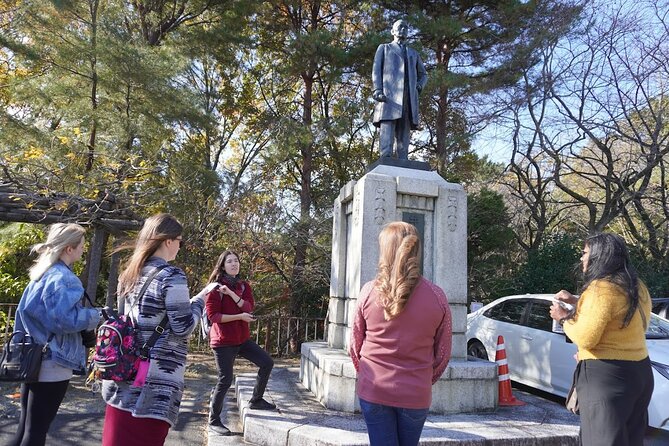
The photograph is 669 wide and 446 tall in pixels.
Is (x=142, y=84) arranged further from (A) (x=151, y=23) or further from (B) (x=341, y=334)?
(B) (x=341, y=334)

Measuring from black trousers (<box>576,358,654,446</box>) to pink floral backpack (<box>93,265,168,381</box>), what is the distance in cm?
236

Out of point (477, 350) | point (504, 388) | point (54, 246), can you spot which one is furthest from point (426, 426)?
point (477, 350)

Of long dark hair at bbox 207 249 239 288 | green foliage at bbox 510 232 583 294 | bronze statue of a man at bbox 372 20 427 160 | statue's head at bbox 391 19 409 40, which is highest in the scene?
statue's head at bbox 391 19 409 40

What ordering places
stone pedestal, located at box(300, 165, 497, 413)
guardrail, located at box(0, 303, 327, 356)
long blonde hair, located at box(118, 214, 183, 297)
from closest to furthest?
long blonde hair, located at box(118, 214, 183, 297) < stone pedestal, located at box(300, 165, 497, 413) < guardrail, located at box(0, 303, 327, 356)

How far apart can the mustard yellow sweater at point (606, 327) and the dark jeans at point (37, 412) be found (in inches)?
122

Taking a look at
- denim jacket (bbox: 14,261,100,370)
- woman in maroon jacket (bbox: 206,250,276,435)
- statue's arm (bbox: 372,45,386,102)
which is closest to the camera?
denim jacket (bbox: 14,261,100,370)

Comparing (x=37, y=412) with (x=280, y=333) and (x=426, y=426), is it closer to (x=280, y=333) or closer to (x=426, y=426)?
(x=426, y=426)

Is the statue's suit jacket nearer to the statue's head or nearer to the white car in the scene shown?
the statue's head

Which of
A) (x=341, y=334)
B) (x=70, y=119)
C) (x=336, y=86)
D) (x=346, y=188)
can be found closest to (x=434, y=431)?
(x=341, y=334)

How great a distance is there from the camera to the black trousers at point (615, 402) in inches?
103

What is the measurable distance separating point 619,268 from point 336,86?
15213 millimetres

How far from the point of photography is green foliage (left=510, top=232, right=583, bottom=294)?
1259 cm

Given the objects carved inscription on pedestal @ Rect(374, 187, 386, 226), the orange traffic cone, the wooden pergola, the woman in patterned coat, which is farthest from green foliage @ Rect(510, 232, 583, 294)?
the woman in patterned coat

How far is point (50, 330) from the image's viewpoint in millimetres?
2871
